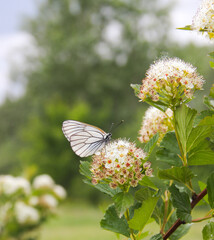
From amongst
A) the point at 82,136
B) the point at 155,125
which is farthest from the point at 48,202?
the point at 155,125

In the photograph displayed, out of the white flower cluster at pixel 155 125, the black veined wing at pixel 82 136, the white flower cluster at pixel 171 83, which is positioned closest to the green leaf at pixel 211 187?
the white flower cluster at pixel 171 83

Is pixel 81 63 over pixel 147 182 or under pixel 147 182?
over

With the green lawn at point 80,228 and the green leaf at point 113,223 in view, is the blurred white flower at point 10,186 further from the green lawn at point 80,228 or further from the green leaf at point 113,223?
the green leaf at point 113,223

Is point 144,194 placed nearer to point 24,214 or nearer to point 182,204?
point 182,204

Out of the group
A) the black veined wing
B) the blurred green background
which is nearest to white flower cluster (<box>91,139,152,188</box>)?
the black veined wing

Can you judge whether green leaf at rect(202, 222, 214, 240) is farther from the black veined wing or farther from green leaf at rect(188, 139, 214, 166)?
the black veined wing

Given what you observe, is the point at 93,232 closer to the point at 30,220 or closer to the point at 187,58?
the point at 30,220
